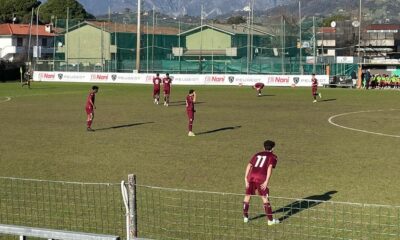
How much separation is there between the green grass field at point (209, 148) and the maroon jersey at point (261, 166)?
2274mm

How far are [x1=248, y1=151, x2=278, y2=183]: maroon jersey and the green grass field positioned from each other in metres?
2.27

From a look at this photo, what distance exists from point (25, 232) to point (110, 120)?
23530 mm

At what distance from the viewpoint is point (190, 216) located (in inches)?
439

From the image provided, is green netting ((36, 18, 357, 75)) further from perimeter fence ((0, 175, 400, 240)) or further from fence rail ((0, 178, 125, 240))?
perimeter fence ((0, 175, 400, 240))

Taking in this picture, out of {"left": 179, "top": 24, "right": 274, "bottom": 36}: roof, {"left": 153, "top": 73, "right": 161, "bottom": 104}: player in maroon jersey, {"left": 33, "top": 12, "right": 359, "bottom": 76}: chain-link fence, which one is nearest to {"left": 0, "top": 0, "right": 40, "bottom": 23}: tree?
{"left": 33, "top": 12, "right": 359, "bottom": 76}: chain-link fence

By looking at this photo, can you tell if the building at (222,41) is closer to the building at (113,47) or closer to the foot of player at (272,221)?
the building at (113,47)

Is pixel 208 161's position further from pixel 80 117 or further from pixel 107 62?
pixel 107 62

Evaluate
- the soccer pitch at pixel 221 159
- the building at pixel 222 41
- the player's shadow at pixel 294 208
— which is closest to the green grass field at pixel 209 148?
the soccer pitch at pixel 221 159

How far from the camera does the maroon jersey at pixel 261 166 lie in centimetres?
1111

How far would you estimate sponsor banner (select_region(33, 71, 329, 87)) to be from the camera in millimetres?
64769

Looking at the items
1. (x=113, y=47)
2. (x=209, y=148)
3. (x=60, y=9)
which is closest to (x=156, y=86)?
(x=209, y=148)

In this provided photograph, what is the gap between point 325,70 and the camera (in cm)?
6981

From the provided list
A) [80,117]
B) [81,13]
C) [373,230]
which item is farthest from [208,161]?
[81,13]

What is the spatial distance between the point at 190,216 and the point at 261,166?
5.03 feet
